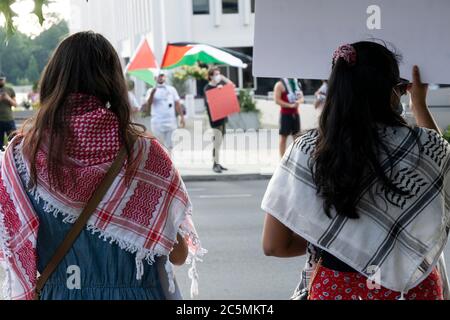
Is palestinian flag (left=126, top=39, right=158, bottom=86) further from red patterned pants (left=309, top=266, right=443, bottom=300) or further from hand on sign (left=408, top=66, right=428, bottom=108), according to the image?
red patterned pants (left=309, top=266, right=443, bottom=300)

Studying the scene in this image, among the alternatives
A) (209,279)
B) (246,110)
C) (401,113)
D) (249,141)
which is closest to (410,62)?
(401,113)

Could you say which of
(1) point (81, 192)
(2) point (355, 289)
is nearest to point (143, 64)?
(1) point (81, 192)

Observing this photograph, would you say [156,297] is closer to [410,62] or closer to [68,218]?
[68,218]

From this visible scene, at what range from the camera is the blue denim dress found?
2.50 meters

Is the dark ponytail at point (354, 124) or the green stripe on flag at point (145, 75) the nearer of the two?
the dark ponytail at point (354, 124)

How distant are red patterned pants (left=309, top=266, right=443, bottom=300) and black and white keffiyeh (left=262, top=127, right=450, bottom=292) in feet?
0.15

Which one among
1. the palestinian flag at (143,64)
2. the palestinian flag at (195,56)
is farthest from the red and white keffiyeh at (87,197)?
the palestinian flag at (143,64)

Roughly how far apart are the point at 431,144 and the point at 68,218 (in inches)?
44.4

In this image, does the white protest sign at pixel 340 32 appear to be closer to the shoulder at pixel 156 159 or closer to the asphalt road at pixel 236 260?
the shoulder at pixel 156 159

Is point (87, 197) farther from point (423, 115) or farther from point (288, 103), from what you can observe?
point (288, 103)

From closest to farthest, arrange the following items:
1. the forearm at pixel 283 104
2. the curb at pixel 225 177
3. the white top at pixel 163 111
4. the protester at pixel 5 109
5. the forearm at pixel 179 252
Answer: the forearm at pixel 179 252, the forearm at pixel 283 104, the white top at pixel 163 111, the curb at pixel 225 177, the protester at pixel 5 109

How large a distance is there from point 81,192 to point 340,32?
3.15 ft

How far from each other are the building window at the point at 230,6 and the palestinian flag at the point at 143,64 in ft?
32.5

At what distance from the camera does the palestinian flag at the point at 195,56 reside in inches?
661
